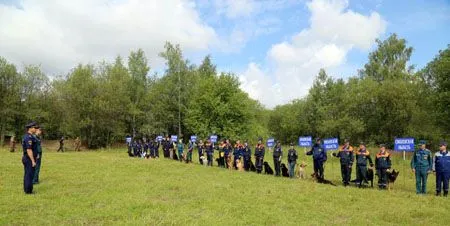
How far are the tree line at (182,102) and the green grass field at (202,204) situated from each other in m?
32.1

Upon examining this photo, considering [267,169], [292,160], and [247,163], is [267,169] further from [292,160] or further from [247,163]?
[292,160]

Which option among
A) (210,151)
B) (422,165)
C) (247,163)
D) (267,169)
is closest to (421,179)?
(422,165)

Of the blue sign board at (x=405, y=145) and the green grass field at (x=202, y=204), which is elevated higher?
the blue sign board at (x=405, y=145)

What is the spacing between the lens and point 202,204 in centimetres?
1158

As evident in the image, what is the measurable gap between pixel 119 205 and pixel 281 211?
4.25m

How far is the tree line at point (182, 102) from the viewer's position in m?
46.4

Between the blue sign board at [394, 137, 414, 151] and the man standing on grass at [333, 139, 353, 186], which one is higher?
the blue sign board at [394, 137, 414, 151]

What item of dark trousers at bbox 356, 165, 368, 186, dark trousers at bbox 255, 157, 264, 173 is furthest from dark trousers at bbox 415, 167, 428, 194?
dark trousers at bbox 255, 157, 264, 173

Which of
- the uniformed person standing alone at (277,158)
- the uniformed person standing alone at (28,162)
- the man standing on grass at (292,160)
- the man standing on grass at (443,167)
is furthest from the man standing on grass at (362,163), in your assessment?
the uniformed person standing alone at (28,162)

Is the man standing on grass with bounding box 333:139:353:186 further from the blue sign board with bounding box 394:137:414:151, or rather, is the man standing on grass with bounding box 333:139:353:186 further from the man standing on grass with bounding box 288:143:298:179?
the blue sign board with bounding box 394:137:414:151

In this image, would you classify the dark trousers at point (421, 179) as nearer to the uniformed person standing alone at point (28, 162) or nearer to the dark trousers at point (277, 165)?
the dark trousers at point (277, 165)

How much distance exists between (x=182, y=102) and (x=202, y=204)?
1881 inches

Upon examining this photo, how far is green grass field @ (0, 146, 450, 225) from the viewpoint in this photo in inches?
378

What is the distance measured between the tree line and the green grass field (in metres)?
32.1
